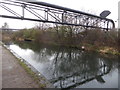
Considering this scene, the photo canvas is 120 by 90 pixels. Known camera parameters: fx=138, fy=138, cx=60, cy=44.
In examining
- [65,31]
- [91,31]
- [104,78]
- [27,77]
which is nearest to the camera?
[27,77]

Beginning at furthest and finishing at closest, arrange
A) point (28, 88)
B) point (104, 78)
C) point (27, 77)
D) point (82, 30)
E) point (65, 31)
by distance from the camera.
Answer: point (65, 31) < point (82, 30) < point (104, 78) < point (27, 77) < point (28, 88)

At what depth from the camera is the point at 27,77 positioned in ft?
Answer: 21.6

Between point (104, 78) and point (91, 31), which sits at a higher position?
point (91, 31)

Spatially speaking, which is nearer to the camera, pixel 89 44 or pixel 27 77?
pixel 27 77

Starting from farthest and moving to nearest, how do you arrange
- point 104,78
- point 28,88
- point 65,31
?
point 65,31
point 104,78
point 28,88

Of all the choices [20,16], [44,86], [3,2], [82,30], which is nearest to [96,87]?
[44,86]

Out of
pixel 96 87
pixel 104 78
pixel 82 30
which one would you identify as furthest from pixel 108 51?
pixel 96 87

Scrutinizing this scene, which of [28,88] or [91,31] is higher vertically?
[91,31]

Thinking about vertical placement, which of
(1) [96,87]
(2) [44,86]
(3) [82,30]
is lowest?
(1) [96,87]

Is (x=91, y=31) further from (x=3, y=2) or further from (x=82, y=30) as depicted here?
(x=3, y=2)

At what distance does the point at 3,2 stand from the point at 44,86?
511 centimetres

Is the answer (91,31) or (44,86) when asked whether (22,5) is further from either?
(91,31)

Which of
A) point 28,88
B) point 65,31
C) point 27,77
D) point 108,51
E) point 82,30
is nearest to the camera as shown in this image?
point 28,88

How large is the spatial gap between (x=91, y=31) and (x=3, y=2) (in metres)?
17.0
